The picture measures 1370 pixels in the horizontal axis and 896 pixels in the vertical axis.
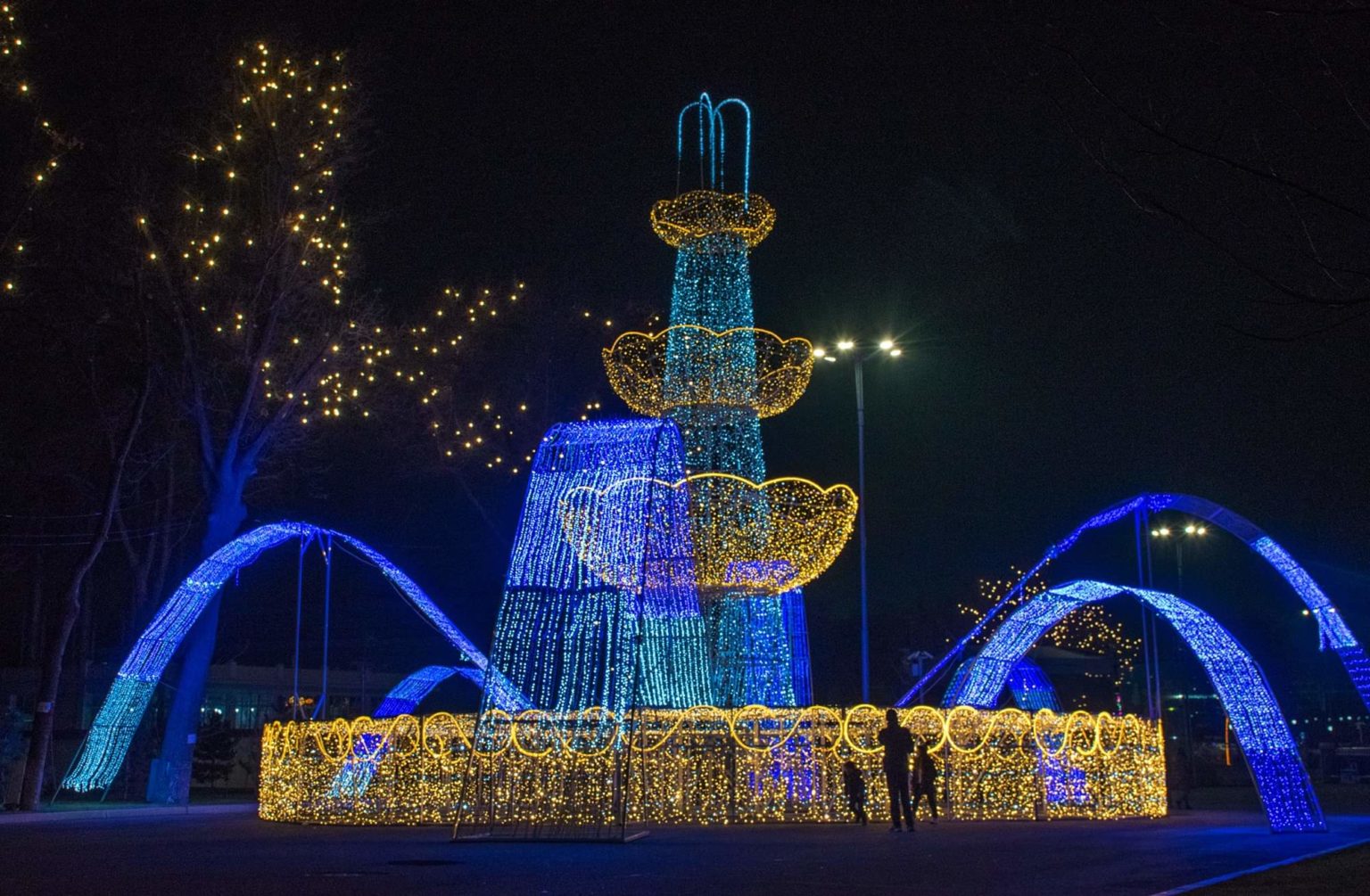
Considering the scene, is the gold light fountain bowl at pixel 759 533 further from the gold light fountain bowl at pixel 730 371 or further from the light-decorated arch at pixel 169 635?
the light-decorated arch at pixel 169 635

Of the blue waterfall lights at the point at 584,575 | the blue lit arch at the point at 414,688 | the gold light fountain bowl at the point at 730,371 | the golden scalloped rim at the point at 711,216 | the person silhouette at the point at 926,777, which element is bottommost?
the person silhouette at the point at 926,777

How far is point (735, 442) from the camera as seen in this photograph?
2372 cm

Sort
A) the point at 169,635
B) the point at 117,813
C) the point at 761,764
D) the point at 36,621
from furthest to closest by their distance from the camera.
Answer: the point at 36,621 → the point at 117,813 → the point at 169,635 → the point at 761,764

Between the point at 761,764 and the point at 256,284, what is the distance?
1472 centimetres

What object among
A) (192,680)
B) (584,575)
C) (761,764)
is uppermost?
(584,575)

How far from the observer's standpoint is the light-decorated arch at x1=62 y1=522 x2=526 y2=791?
74.7 ft

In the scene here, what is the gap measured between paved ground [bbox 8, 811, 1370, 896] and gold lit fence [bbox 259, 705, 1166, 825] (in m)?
0.94

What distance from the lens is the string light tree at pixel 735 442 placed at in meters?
22.5

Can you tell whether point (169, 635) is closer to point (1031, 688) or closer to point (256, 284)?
point (256, 284)

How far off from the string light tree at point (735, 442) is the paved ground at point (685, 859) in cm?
431

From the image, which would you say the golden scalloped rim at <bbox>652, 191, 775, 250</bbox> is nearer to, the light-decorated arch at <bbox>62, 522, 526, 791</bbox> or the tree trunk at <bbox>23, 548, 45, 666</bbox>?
the light-decorated arch at <bbox>62, 522, 526, 791</bbox>

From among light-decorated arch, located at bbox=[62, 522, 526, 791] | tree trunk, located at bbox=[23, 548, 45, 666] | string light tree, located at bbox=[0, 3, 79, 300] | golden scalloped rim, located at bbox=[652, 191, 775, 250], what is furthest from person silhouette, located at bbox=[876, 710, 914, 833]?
tree trunk, located at bbox=[23, 548, 45, 666]

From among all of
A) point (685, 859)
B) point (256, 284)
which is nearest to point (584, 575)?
point (685, 859)

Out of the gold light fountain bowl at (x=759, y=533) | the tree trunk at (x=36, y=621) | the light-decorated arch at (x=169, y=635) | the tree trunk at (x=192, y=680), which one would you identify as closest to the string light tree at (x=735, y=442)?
the gold light fountain bowl at (x=759, y=533)
